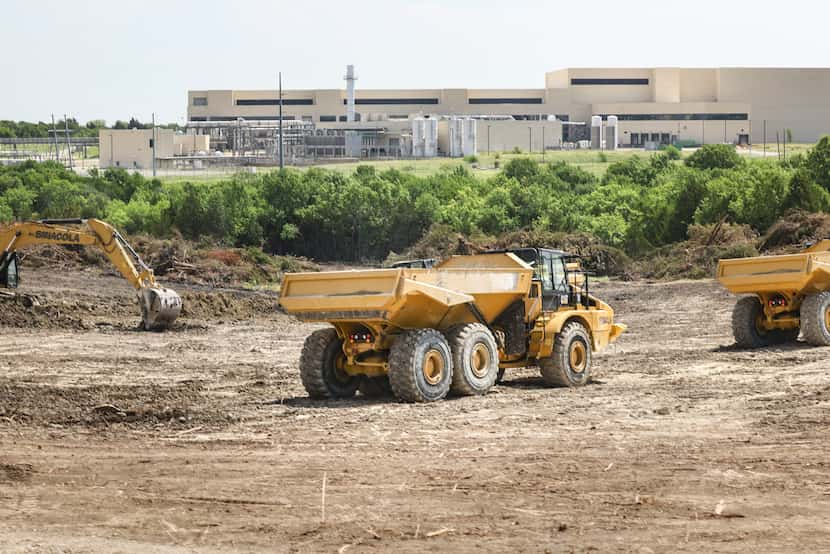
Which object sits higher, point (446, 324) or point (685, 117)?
point (685, 117)

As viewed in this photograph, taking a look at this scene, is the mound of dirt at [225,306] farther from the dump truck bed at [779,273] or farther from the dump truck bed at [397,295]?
the dump truck bed at [397,295]

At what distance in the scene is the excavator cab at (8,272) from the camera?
99.3ft

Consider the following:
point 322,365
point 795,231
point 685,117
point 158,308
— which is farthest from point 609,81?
point 322,365

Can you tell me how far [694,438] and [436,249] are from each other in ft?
101

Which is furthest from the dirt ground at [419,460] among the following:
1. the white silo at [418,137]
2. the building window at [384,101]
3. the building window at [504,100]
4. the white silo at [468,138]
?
the building window at [384,101]

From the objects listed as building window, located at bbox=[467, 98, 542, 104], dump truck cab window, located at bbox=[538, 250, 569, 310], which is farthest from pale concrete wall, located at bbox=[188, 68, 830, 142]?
dump truck cab window, located at bbox=[538, 250, 569, 310]

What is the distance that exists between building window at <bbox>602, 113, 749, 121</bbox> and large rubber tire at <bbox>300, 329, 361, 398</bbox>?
114m

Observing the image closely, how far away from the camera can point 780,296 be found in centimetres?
2247

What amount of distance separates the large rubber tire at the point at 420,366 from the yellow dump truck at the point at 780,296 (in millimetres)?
7163

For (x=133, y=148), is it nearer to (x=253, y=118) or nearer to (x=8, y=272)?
(x=253, y=118)

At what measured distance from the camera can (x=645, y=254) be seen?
4262 centimetres

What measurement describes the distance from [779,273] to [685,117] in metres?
109

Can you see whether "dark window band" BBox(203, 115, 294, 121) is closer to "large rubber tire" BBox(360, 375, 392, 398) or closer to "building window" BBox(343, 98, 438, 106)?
"building window" BBox(343, 98, 438, 106)

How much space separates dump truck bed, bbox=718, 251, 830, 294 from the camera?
848 inches
